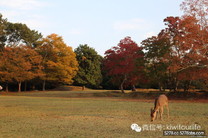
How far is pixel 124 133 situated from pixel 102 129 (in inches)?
52.2

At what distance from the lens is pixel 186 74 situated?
36500 millimetres

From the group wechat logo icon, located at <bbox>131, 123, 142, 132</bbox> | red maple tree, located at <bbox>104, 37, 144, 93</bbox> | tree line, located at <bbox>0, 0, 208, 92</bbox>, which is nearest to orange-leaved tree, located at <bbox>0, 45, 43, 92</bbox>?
tree line, located at <bbox>0, 0, 208, 92</bbox>

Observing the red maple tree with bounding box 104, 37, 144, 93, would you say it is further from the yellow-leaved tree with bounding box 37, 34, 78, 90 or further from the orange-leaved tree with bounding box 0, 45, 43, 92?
the orange-leaved tree with bounding box 0, 45, 43, 92

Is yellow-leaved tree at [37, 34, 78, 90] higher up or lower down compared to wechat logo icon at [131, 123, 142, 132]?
higher up

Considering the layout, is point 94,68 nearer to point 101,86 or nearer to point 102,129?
point 101,86

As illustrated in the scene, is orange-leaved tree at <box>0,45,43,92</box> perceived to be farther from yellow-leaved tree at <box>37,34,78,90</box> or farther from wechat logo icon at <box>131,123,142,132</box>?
wechat logo icon at <box>131,123,142,132</box>

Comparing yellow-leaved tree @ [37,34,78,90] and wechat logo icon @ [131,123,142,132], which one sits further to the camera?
yellow-leaved tree @ [37,34,78,90]

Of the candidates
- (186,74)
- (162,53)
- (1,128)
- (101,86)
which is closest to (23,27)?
(101,86)

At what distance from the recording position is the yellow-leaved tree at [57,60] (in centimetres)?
6181

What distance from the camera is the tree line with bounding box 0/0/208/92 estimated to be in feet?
107

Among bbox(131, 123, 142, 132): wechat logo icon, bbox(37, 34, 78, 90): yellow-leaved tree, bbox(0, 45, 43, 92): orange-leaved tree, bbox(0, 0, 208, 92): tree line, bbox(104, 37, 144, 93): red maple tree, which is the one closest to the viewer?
bbox(131, 123, 142, 132): wechat logo icon

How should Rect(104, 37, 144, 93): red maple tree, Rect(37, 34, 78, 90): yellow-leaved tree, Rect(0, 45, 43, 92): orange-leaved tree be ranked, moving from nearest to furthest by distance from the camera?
1. Rect(104, 37, 144, 93): red maple tree
2. Rect(0, 45, 43, 92): orange-leaved tree
3. Rect(37, 34, 78, 90): yellow-leaved tree

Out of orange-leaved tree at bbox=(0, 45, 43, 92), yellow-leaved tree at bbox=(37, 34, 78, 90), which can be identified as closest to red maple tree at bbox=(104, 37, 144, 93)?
yellow-leaved tree at bbox=(37, 34, 78, 90)

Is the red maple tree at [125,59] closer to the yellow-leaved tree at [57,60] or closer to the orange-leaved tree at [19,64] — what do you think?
the yellow-leaved tree at [57,60]
